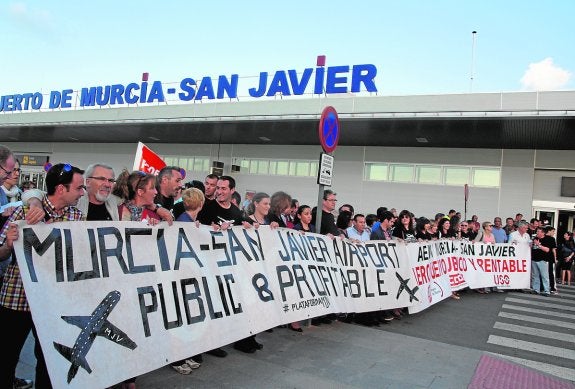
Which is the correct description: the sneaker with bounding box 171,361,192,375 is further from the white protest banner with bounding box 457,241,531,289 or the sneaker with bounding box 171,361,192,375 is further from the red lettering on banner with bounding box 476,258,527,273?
the red lettering on banner with bounding box 476,258,527,273

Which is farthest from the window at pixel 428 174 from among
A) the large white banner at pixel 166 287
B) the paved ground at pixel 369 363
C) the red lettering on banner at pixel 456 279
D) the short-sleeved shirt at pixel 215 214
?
the short-sleeved shirt at pixel 215 214

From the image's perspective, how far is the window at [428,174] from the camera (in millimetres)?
19628

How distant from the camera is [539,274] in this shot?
11586 mm

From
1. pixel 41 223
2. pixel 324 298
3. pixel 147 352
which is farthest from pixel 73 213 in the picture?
pixel 324 298

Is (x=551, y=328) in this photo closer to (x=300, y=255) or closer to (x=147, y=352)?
(x=300, y=255)

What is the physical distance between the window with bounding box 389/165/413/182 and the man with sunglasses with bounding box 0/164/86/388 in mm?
18340

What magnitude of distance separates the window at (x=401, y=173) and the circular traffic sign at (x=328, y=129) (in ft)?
46.7

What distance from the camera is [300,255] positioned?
18.9 ft

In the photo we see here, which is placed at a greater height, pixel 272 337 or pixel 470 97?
pixel 470 97

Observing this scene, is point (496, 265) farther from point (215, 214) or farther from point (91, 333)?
point (91, 333)

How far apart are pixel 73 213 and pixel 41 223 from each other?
0.28 metres

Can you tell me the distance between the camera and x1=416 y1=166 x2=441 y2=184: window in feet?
64.4

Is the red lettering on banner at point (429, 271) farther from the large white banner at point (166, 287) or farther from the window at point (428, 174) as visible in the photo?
the window at point (428, 174)

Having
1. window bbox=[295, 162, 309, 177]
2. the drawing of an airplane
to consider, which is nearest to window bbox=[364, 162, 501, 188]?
window bbox=[295, 162, 309, 177]
